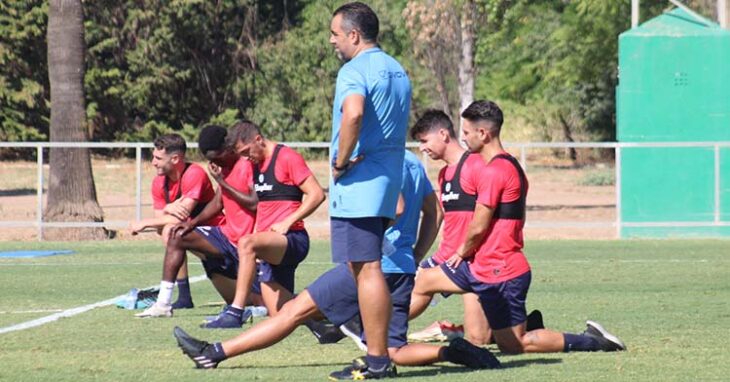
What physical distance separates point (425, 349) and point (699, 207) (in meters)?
17.1

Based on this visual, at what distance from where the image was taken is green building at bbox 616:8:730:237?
992 inches

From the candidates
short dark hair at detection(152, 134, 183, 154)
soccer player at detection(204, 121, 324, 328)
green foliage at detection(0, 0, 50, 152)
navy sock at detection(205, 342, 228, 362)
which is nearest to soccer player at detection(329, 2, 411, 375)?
navy sock at detection(205, 342, 228, 362)

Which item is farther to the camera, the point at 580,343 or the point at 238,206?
the point at 238,206

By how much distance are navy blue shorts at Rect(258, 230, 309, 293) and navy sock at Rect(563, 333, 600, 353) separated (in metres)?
2.46

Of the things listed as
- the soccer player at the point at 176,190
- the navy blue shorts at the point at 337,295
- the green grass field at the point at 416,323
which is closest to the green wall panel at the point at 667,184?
the green grass field at the point at 416,323

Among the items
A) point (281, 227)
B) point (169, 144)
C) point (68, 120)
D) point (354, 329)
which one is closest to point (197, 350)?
point (354, 329)

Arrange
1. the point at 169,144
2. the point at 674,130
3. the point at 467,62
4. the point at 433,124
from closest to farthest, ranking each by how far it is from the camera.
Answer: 1. the point at 433,124
2. the point at 169,144
3. the point at 674,130
4. the point at 467,62

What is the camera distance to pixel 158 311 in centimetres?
1279

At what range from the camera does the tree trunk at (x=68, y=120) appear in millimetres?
25547

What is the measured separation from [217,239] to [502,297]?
3845 mm

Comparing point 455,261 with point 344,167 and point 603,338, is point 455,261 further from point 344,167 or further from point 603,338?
point 344,167

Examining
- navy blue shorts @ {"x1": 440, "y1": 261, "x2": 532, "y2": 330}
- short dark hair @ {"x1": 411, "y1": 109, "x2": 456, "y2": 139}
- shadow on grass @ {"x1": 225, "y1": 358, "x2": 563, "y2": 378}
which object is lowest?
shadow on grass @ {"x1": 225, "y1": 358, "x2": 563, "y2": 378}

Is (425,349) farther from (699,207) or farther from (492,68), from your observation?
(492,68)

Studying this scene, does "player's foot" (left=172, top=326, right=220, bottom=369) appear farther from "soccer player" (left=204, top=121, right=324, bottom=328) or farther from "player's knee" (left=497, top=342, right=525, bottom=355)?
"soccer player" (left=204, top=121, right=324, bottom=328)
